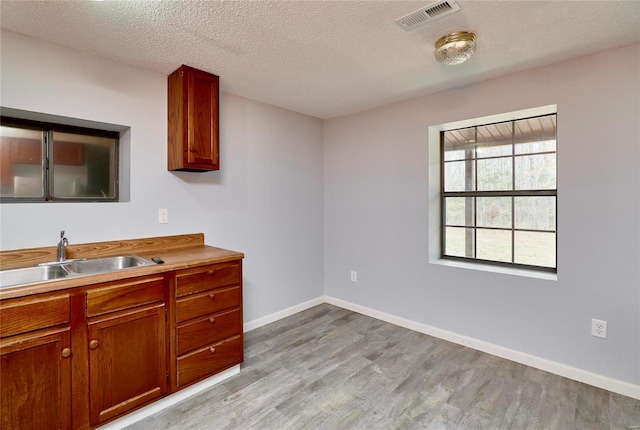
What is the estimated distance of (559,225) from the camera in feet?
7.60

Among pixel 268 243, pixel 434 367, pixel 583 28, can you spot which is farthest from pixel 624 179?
pixel 268 243

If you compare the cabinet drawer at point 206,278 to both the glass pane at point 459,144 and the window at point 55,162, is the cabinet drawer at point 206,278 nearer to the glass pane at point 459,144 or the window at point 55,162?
the window at point 55,162

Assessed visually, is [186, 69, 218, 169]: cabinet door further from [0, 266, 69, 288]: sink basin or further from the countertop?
[0, 266, 69, 288]: sink basin

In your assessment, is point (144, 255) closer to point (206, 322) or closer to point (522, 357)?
point (206, 322)

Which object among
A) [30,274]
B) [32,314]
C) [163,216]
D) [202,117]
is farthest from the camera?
[163,216]

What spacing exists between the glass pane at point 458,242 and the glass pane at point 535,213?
1.45ft

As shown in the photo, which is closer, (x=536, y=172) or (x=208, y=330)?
(x=208, y=330)

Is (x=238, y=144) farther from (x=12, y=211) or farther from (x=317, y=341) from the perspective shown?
(x=317, y=341)

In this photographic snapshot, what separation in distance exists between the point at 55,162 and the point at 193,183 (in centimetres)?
94

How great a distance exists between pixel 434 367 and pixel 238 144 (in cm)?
267

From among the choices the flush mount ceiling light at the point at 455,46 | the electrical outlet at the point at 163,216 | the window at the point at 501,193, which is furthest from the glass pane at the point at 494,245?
the electrical outlet at the point at 163,216

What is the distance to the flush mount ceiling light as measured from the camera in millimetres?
1911

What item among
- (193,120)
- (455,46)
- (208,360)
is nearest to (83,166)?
(193,120)

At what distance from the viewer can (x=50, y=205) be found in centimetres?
200
